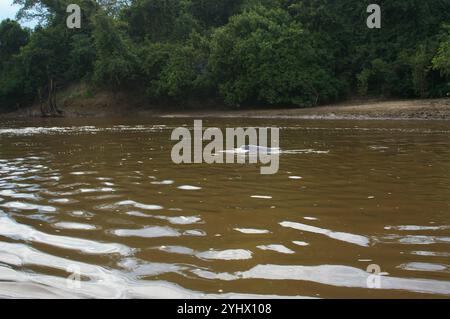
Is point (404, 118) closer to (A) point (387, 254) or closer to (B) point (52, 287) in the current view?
(A) point (387, 254)

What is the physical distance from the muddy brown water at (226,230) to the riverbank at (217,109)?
53.3ft

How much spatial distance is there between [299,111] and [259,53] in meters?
6.03

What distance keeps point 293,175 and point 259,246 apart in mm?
4115

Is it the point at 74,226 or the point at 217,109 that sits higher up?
the point at 217,109

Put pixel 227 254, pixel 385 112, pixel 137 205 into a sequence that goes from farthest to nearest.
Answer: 1. pixel 385 112
2. pixel 137 205
3. pixel 227 254

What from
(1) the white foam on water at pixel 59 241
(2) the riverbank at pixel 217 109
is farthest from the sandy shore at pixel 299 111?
(1) the white foam on water at pixel 59 241

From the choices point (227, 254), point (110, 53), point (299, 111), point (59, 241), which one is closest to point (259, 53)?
point (299, 111)

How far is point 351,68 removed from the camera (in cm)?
3581

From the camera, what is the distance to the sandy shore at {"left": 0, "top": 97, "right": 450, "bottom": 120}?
25.0 meters

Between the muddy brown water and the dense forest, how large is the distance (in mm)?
22232

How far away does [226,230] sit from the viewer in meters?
5.15

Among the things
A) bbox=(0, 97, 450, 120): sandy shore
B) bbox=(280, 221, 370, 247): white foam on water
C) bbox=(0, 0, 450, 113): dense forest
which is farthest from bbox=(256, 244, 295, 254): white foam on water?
bbox=(0, 0, 450, 113): dense forest

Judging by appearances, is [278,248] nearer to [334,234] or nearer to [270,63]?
[334,234]

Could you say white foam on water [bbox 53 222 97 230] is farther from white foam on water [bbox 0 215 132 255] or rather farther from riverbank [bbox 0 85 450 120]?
riverbank [bbox 0 85 450 120]
